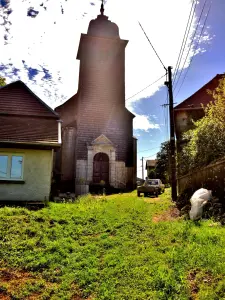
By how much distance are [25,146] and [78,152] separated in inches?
409

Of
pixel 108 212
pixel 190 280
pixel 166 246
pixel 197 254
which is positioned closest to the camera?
pixel 190 280

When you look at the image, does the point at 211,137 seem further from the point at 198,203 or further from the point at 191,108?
the point at 191,108

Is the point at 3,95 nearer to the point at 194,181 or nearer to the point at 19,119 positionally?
the point at 19,119

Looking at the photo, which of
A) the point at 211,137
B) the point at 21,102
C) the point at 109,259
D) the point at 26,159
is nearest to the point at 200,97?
the point at 211,137

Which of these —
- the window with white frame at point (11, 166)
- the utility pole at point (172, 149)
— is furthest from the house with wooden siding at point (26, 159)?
the utility pole at point (172, 149)

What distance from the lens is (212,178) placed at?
10250 mm

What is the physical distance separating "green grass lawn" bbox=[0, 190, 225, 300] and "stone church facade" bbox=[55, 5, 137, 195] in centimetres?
1382

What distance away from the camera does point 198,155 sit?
1252 centimetres

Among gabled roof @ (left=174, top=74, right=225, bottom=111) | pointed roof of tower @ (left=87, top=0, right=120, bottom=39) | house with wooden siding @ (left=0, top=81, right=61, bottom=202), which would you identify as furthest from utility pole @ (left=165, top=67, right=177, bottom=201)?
pointed roof of tower @ (left=87, top=0, right=120, bottom=39)

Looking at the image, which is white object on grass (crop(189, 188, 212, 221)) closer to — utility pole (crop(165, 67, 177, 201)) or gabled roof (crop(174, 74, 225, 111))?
utility pole (crop(165, 67, 177, 201))

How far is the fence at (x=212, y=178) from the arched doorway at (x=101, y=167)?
10928 millimetres

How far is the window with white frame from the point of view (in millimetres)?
12508

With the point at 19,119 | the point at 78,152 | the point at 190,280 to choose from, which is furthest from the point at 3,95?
the point at 190,280

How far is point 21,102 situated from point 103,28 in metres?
14.4
